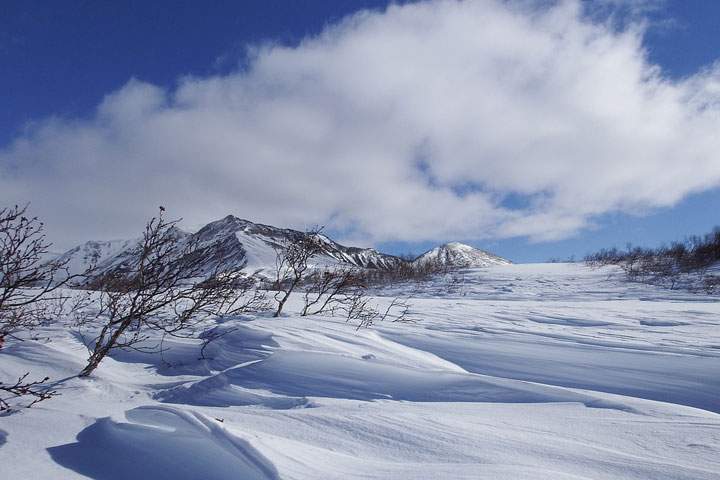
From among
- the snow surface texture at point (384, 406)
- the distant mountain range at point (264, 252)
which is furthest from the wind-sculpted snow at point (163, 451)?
the distant mountain range at point (264, 252)

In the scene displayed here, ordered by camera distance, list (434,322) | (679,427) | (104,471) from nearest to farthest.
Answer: (104,471)
(679,427)
(434,322)

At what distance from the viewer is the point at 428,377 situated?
105 inches

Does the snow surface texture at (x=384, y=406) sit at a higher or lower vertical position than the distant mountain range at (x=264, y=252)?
lower

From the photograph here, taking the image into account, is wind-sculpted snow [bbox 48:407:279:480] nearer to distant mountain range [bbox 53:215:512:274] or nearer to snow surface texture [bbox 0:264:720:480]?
snow surface texture [bbox 0:264:720:480]

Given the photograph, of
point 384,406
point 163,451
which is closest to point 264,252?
point 384,406

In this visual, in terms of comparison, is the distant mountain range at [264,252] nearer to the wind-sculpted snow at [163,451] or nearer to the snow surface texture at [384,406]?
the snow surface texture at [384,406]

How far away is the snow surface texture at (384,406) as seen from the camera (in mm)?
1398

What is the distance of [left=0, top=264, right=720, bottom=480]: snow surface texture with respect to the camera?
55.1 inches

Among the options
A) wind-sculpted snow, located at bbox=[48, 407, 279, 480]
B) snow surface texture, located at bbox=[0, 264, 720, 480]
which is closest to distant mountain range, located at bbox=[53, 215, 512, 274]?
snow surface texture, located at bbox=[0, 264, 720, 480]

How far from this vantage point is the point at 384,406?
81.0 inches

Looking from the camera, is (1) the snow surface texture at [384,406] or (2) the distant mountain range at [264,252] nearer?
(1) the snow surface texture at [384,406]

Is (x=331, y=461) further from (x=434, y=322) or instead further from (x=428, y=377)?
(x=434, y=322)

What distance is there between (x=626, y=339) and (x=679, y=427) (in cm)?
276

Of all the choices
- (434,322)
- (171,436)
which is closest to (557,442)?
(171,436)
